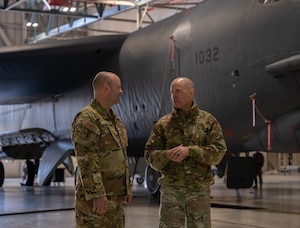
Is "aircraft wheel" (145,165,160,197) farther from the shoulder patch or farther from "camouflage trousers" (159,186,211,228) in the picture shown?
the shoulder patch

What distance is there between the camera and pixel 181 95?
4.68 metres

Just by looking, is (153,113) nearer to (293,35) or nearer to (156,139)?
(293,35)

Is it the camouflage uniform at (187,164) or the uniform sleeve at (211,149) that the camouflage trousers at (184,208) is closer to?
the camouflage uniform at (187,164)

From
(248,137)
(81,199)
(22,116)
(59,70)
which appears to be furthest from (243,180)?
(22,116)

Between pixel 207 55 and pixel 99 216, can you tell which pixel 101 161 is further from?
pixel 207 55

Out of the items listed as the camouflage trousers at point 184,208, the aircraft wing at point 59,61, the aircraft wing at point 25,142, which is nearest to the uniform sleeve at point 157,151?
A: the camouflage trousers at point 184,208

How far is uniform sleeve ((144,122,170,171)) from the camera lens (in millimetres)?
4566

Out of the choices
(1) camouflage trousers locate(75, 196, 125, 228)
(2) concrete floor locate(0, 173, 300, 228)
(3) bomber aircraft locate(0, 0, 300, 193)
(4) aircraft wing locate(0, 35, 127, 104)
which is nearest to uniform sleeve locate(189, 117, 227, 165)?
(1) camouflage trousers locate(75, 196, 125, 228)

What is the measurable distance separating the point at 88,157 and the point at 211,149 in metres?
1.08

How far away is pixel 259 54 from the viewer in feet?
28.0

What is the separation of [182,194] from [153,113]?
22.0 feet

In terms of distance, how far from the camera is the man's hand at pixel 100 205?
4.05 metres

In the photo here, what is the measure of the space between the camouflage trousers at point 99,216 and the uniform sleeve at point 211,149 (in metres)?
0.74

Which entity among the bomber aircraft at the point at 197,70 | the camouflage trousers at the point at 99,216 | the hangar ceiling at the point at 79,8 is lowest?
the camouflage trousers at the point at 99,216
